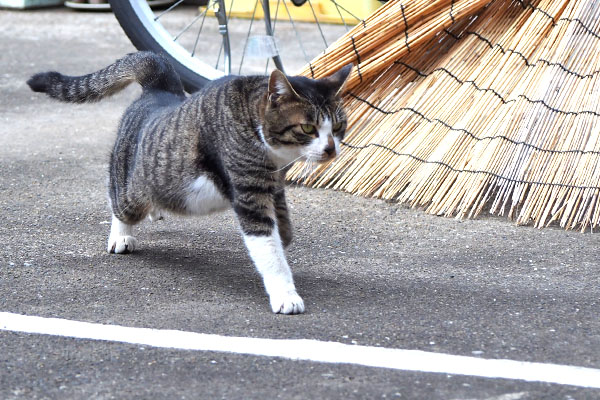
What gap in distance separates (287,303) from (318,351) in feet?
1.03

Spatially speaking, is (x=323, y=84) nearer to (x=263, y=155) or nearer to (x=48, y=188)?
(x=263, y=155)

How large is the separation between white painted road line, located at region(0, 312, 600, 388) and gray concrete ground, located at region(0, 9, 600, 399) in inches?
1.6

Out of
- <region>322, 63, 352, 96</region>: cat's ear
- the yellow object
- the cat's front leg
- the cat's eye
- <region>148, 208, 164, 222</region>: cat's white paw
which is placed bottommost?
the yellow object

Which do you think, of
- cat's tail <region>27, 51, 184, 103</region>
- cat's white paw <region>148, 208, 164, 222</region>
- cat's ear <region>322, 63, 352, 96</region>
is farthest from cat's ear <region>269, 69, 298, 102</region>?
cat's white paw <region>148, 208, 164, 222</region>

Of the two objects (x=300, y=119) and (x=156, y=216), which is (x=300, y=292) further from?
(x=156, y=216)

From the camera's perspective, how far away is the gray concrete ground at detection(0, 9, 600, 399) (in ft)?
7.49

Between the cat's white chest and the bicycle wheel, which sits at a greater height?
the cat's white chest

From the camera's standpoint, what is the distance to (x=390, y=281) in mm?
3047

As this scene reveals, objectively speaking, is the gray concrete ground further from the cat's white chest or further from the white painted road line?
the cat's white chest

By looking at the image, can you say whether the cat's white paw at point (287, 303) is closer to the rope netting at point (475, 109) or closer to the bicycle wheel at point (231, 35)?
the rope netting at point (475, 109)

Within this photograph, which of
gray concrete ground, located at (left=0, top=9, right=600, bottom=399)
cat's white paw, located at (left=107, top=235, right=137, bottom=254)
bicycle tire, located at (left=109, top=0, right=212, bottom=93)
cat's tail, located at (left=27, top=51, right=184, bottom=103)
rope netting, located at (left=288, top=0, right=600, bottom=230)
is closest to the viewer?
gray concrete ground, located at (left=0, top=9, right=600, bottom=399)

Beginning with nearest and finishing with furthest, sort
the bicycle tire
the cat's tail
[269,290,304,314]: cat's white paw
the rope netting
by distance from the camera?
1. [269,290,304,314]: cat's white paw
2. the cat's tail
3. the rope netting
4. the bicycle tire

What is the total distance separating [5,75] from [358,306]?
400 centimetres

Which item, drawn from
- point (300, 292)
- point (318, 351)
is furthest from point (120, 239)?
point (318, 351)
